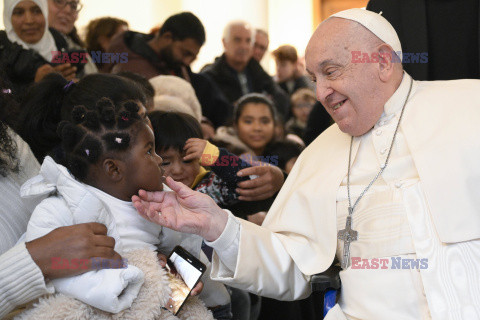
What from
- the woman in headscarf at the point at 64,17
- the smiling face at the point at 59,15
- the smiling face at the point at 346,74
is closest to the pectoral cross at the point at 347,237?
the smiling face at the point at 346,74

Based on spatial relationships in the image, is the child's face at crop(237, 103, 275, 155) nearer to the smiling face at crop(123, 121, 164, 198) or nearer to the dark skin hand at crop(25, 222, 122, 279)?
the smiling face at crop(123, 121, 164, 198)

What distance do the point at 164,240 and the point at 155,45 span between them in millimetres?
2404

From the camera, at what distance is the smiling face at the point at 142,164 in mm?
2510

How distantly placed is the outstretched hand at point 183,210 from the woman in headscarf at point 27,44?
5.74 feet

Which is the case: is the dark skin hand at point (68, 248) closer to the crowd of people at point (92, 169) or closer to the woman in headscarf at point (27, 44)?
the crowd of people at point (92, 169)

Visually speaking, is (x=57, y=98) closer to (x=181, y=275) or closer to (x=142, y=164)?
(x=142, y=164)

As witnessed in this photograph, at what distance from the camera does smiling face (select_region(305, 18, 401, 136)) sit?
2.72 m

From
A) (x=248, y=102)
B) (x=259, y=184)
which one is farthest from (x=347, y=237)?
(x=248, y=102)

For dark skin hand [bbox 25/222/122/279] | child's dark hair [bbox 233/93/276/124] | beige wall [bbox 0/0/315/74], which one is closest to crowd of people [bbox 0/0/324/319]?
dark skin hand [bbox 25/222/122/279]

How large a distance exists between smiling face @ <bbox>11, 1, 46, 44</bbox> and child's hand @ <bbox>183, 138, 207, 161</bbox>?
1.71 meters

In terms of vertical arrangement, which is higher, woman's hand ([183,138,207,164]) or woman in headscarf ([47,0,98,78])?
woman in headscarf ([47,0,98,78])

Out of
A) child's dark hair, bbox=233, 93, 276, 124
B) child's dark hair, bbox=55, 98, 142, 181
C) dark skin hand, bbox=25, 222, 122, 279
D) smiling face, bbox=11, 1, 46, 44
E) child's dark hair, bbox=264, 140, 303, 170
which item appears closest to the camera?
dark skin hand, bbox=25, 222, 122, 279

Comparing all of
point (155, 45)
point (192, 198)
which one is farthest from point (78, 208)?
point (155, 45)

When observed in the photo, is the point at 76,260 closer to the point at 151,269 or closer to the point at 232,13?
the point at 151,269
